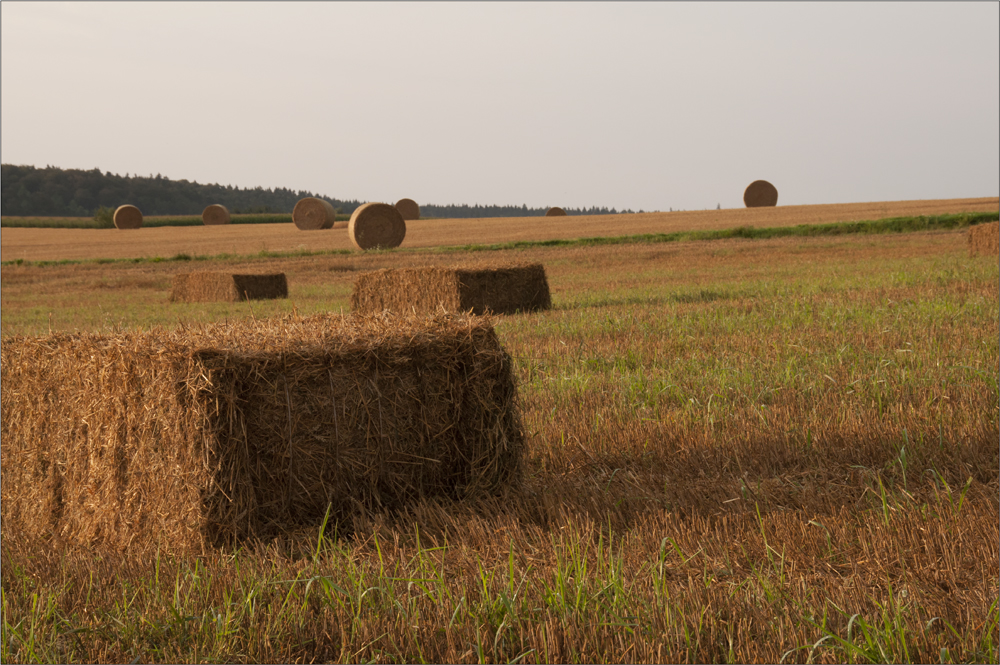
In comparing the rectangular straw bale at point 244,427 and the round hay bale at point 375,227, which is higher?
the round hay bale at point 375,227

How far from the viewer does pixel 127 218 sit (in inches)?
2445

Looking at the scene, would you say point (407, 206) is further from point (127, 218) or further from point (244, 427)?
point (244, 427)

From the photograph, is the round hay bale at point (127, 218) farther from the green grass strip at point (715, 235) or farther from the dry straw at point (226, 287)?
the dry straw at point (226, 287)

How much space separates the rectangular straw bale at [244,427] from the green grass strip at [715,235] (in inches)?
→ 1149

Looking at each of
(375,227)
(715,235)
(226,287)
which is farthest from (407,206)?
(226,287)

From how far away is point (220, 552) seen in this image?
403cm

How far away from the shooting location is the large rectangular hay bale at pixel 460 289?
14.1 meters

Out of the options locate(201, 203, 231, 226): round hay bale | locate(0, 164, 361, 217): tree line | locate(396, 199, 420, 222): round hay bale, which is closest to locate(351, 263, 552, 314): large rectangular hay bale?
locate(396, 199, 420, 222): round hay bale

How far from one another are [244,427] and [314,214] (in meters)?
50.0

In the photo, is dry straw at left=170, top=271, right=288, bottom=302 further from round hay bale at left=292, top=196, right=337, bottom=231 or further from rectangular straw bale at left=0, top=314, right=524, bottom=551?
round hay bale at left=292, top=196, right=337, bottom=231

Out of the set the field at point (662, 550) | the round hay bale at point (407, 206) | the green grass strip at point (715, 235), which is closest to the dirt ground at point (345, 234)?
the green grass strip at point (715, 235)

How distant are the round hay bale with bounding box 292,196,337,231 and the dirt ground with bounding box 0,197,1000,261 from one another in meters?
1.68

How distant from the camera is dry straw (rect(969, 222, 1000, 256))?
818 inches

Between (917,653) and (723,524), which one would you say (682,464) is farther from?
(917,653)
